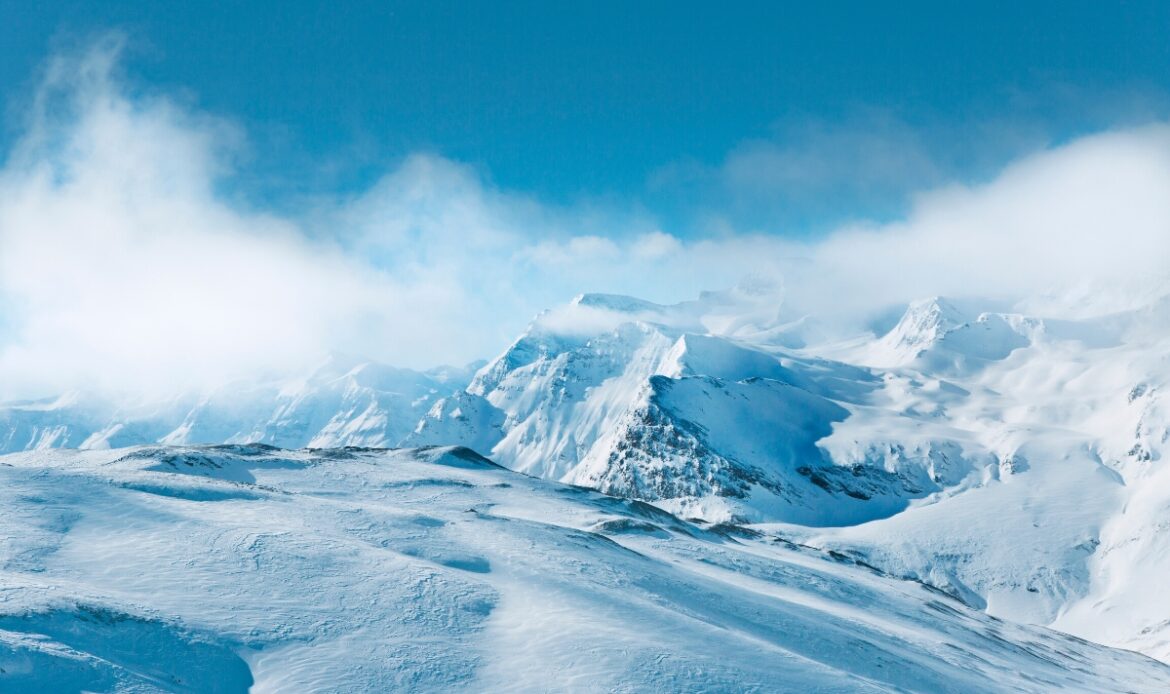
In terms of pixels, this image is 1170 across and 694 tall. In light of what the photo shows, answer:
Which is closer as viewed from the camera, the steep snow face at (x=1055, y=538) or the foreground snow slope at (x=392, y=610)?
the foreground snow slope at (x=392, y=610)

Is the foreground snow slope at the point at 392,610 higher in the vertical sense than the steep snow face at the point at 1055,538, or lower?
lower

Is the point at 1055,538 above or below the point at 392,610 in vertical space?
above

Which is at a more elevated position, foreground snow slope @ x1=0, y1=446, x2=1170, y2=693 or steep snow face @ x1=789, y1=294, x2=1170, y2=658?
steep snow face @ x1=789, y1=294, x2=1170, y2=658

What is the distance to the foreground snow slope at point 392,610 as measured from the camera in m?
28.7

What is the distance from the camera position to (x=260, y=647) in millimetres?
30000

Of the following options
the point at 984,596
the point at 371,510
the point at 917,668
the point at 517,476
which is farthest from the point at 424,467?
the point at 984,596

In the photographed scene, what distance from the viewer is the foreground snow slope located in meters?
28.7

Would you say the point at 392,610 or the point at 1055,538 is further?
the point at 1055,538

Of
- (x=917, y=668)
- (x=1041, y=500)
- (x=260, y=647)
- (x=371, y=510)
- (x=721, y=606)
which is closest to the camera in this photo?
(x=260, y=647)

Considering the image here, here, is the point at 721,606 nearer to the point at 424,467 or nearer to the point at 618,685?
the point at 618,685

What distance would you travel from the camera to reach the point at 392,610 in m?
34.0

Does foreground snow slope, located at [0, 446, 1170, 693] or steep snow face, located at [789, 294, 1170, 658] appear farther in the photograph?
steep snow face, located at [789, 294, 1170, 658]

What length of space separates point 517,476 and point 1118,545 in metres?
118

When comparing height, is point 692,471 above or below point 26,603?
above
